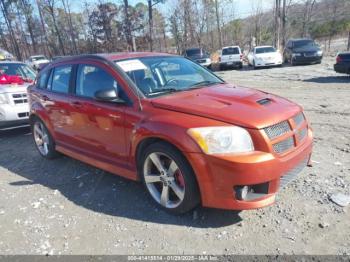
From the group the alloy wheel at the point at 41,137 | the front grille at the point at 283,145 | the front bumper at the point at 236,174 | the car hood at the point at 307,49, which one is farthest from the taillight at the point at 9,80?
the car hood at the point at 307,49

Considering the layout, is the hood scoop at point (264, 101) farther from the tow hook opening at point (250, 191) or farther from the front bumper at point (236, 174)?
the tow hook opening at point (250, 191)

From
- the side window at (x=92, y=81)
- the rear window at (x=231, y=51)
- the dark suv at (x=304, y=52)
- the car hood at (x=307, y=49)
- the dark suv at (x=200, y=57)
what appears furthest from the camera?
the dark suv at (x=200, y=57)

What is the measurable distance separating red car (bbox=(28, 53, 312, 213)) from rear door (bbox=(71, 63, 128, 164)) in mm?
13

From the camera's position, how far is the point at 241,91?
3.99 meters

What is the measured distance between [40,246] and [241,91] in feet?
9.12

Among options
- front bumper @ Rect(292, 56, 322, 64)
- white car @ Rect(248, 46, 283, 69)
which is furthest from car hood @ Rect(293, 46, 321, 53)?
white car @ Rect(248, 46, 283, 69)

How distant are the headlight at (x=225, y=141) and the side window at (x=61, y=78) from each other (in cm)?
266

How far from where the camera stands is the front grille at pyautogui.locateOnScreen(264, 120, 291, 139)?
3115 millimetres

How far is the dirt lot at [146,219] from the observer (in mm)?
3064

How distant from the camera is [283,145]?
10.6 feet

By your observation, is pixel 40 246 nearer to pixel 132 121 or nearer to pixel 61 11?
pixel 132 121

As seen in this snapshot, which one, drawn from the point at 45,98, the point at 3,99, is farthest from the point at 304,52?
the point at 45,98

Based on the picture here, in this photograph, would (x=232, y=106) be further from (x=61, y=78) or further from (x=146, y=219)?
(x=61, y=78)

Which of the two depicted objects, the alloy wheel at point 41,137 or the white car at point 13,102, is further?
the white car at point 13,102
